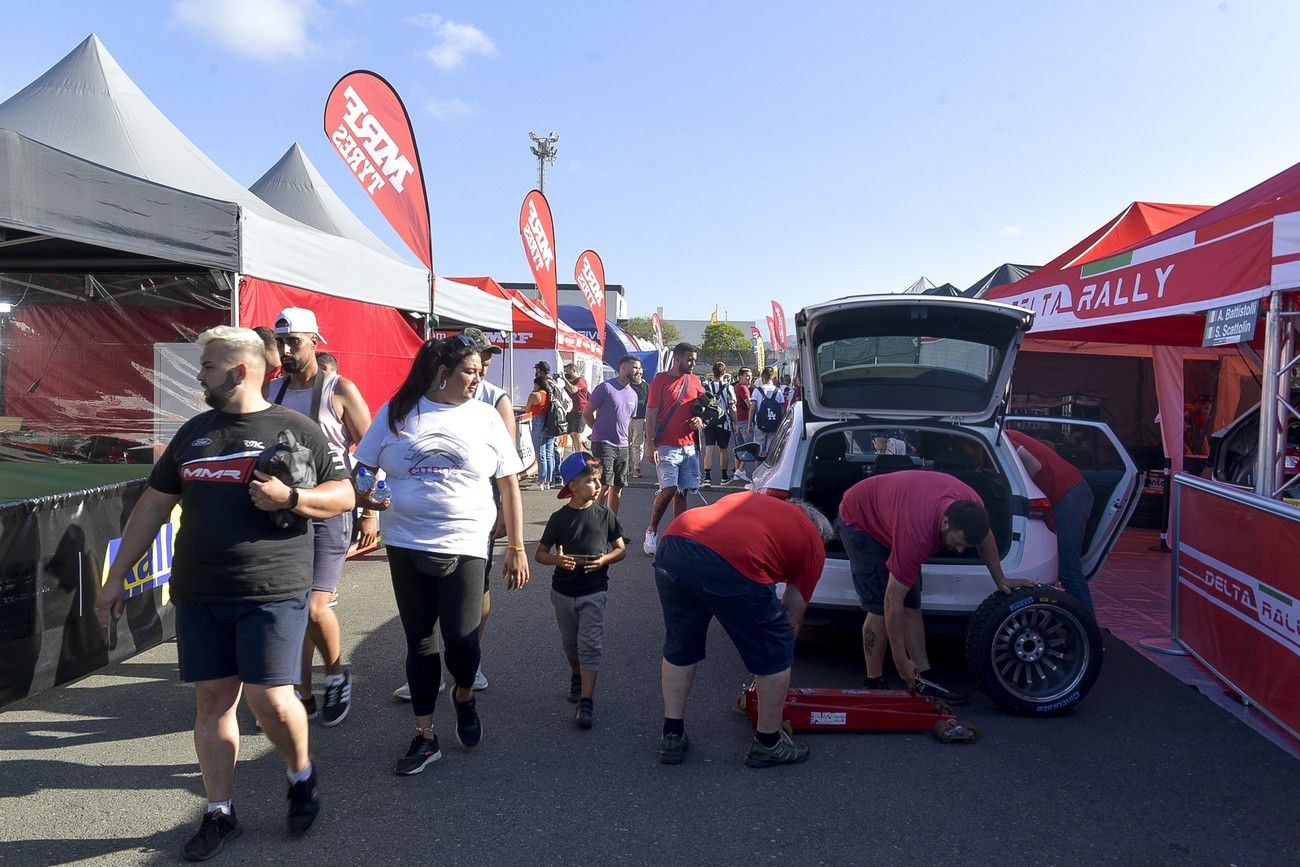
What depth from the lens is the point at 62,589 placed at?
4.55 meters

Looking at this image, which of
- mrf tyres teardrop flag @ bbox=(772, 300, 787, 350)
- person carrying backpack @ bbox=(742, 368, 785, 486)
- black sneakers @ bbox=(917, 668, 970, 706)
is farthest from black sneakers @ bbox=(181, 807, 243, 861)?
mrf tyres teardrop flag @ bbox=(772, 300, 787, 350)

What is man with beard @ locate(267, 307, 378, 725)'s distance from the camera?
4.12 m

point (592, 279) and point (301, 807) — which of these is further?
point (592, 279)

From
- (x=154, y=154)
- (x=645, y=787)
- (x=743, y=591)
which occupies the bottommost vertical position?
(x=645, y=787)

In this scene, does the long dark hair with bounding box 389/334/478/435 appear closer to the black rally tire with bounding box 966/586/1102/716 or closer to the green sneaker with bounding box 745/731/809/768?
the green sneaker with bounding box 745/731/809/768

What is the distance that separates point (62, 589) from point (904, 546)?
13.6 feet

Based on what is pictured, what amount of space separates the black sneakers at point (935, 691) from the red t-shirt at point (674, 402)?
4059 mm

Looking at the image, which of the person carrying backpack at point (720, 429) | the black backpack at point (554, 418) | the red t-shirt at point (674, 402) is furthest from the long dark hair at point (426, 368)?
the person carrying backpack at point (720, 429)

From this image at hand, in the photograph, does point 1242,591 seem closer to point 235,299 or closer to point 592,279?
point 235,299

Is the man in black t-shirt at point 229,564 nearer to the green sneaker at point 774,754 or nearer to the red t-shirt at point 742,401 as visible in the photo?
the green sneaker at point 774,754

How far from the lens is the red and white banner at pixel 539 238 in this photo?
14762 millimetres

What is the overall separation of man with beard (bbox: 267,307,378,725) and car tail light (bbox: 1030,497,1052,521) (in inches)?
138

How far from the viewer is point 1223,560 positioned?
4.86 metres

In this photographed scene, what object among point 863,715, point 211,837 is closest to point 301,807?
point 211,837
